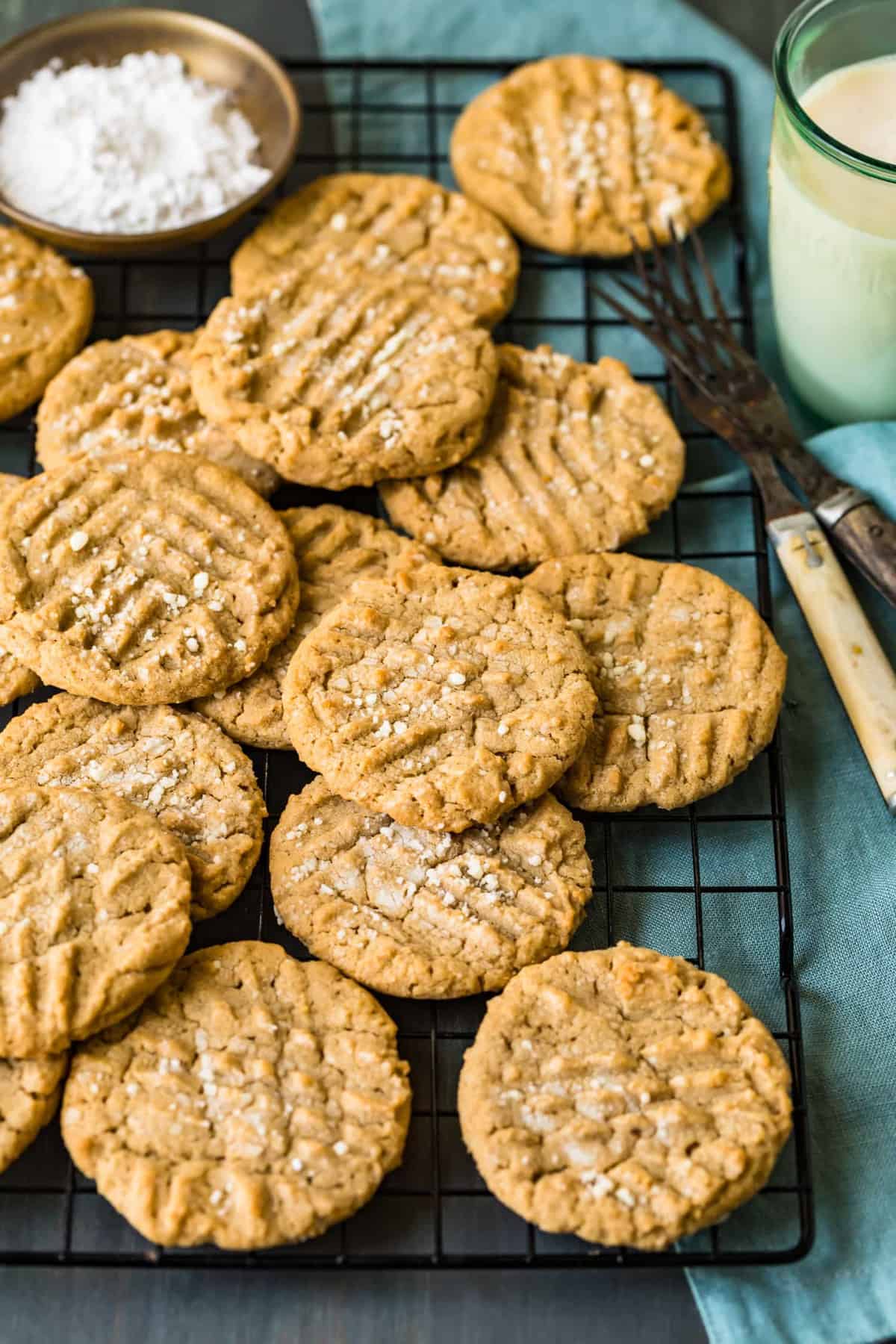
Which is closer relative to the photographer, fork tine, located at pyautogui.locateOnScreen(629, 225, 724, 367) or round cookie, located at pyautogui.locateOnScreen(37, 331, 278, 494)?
round cookie, located at pyautogui.locateOnScreen(37, 331, 278, 494)

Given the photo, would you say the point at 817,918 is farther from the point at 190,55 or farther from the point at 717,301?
the point at 190,55

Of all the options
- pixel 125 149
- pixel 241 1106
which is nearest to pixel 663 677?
pixel 241 1106

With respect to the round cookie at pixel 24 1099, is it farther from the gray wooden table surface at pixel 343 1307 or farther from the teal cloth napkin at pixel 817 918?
the teal cloth napkin at pixel 817 918

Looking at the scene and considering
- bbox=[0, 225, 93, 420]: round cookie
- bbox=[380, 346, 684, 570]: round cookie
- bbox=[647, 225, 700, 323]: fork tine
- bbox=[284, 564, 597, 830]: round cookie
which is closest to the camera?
bbox=[284, 564, 597, 830]: round cookie

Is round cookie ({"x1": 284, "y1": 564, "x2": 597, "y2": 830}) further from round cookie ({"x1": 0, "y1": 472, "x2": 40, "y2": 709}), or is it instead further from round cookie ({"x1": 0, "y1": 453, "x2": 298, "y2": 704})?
round cookie ({"x1": 0, "y1": 472, "x2": 40, "y2": 709})

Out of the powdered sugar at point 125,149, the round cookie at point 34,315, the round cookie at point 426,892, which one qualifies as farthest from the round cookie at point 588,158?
the round cookie at point 426,892

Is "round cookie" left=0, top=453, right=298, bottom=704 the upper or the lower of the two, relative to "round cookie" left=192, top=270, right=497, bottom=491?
lower

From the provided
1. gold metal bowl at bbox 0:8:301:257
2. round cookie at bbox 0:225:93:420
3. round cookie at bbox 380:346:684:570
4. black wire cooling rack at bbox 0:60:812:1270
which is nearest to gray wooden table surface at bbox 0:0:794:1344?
black wire cooling rack at bbox 0:60:812:1270
